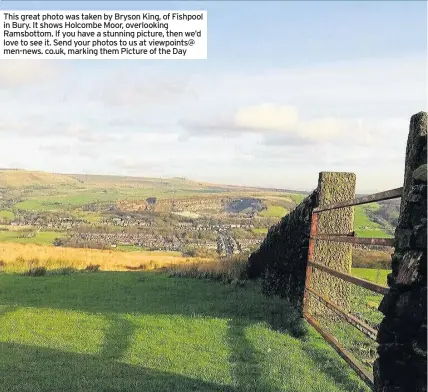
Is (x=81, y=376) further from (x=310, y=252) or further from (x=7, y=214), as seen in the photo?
(x=7, y=214)

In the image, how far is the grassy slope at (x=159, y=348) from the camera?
199 inches

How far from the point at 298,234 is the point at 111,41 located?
424 centimetres

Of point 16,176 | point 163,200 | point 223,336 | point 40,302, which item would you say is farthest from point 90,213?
point 223,336

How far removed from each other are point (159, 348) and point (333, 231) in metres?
3.19

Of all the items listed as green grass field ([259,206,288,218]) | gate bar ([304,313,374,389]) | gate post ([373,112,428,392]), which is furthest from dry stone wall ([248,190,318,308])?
green grass field ([259,206,288,218])

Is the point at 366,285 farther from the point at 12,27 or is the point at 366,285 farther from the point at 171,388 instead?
the point at 12,27

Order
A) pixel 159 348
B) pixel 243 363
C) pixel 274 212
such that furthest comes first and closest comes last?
pixel 274 212
pixel 159 348
pixel 243 363

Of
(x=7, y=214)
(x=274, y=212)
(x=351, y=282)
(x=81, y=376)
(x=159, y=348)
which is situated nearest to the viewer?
(x=81, y=376)

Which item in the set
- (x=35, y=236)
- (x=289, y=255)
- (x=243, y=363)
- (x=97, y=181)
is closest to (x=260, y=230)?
(x=35, y=236)

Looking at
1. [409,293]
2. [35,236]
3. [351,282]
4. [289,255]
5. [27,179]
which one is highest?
[27,179]

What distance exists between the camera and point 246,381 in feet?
16.6

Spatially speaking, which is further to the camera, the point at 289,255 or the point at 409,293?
the point at 289,255

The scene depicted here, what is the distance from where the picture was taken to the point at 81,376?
519 cm

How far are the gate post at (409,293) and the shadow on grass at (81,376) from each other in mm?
1582
